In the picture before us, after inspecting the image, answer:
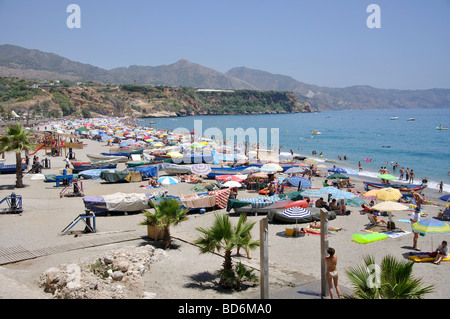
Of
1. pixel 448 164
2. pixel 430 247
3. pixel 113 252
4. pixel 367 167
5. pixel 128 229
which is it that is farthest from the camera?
pixel 448 164

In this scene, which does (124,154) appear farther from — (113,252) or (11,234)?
(113,252)

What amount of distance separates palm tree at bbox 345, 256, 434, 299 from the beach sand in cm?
295

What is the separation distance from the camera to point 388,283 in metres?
5.48

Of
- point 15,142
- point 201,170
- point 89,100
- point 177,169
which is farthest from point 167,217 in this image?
point 89,100

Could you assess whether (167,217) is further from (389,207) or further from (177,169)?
(177,169)

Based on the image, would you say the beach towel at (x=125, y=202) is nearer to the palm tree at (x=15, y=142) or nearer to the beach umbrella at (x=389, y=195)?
the palm tree at (x=15, y=142)

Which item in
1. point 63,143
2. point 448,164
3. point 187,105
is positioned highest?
point 187,105

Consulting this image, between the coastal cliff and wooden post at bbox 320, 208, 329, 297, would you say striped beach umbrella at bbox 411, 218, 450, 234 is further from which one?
the coastal cliff

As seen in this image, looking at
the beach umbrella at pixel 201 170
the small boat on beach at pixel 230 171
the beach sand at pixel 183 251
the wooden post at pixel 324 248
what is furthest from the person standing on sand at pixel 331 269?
the small boat on beach at pixel 230 171

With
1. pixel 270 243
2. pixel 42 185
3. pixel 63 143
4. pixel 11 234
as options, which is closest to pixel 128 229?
pixel 11 234

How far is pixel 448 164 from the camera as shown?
44.1 meters

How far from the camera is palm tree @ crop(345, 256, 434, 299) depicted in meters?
5.34

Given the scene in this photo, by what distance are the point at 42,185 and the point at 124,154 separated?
13805 millimetres

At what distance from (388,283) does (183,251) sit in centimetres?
655
